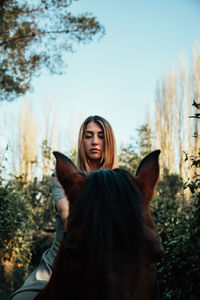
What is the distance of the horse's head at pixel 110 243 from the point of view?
1051 millimetres

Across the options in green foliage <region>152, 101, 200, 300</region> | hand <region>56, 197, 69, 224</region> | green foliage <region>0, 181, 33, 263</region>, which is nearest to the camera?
hand <region>56, 197, 69, 224</region>

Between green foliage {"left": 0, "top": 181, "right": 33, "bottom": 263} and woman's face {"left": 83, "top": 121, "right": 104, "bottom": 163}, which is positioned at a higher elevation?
woman's face {"left": 83, "top": 121, "right": 104, "bottom": 163}

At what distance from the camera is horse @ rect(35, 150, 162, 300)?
1052 millimetres

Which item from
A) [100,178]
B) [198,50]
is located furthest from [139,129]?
[198,50]

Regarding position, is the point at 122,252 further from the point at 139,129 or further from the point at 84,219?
Result: the point at 139,129

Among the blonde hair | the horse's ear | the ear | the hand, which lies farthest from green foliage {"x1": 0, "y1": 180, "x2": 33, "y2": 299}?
the horse's ear

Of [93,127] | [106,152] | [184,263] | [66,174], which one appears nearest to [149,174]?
[66,174]

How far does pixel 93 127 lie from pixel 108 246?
1.61 m

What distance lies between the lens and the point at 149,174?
147cm

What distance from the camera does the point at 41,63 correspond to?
1138 cm

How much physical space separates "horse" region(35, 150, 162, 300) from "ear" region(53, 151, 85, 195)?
9 centimetres

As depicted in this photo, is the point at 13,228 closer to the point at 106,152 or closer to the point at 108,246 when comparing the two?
the point at 106,152

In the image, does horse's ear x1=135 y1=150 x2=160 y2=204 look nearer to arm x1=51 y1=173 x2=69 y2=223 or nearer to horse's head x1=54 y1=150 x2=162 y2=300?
horse's head x1=54 y1=150 x2=162 y2=300

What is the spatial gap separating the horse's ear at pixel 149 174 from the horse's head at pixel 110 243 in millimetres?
127
